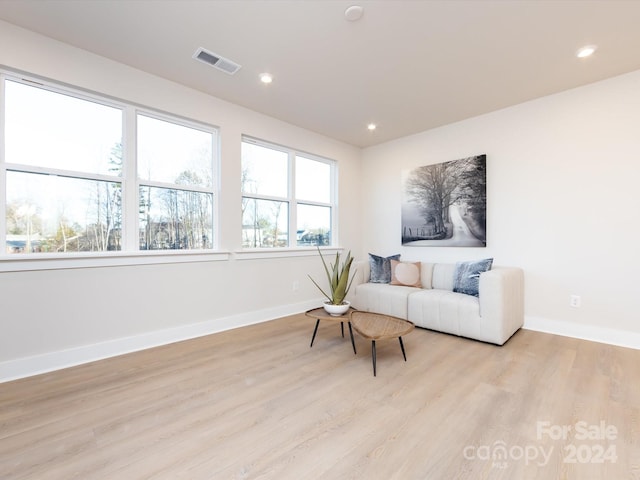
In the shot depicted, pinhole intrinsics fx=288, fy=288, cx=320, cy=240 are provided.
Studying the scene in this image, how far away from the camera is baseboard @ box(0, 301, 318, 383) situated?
7.07 feet

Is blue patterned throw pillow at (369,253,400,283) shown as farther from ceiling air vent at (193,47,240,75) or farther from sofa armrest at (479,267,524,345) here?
ceiling air vent at (193,47,240,75)

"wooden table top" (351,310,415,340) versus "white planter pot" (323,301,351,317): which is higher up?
"white planter pot" (323,301,351,317)

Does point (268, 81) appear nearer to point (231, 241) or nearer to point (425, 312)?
point (231, 241)

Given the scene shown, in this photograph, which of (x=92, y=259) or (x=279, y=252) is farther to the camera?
(x=279, y=252)

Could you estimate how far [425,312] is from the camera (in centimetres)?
323

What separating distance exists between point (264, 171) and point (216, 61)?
146 cm

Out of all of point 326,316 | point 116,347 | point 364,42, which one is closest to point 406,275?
point 326,316

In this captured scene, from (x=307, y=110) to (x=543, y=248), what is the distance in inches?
123

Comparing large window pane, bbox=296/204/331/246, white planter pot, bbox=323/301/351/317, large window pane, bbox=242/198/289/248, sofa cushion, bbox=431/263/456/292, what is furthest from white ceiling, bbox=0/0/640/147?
white planter pot, bbox=323/301/351/317

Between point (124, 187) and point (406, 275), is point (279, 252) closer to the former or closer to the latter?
point (406, 275)

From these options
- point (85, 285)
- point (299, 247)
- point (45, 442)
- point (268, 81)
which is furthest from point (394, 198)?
point (45, 442)

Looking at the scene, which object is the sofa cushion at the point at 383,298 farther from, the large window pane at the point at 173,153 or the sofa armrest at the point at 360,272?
the large window pane at the point at 173,153

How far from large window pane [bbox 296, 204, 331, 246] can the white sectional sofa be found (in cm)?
81

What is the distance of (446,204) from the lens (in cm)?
387
